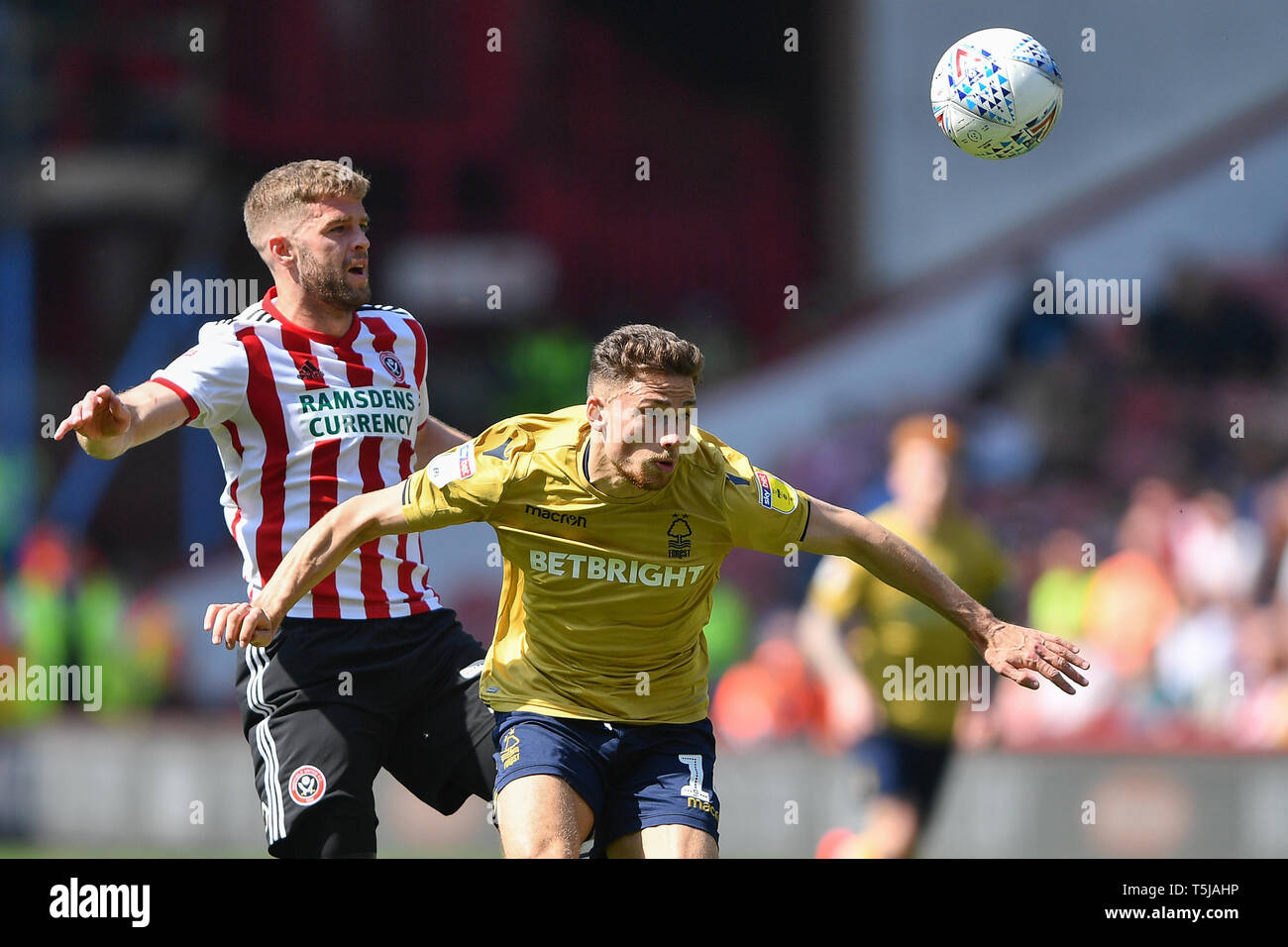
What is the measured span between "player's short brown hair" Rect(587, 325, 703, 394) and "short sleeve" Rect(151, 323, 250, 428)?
1.12 meters

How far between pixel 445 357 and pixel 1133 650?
8.42m

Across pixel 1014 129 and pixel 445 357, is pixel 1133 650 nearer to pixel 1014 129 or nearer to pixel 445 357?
pixel 1014 129

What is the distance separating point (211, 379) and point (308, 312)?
16.2 inches

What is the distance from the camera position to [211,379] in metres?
5.30

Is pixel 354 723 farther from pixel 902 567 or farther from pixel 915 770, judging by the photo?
pixel 915 770

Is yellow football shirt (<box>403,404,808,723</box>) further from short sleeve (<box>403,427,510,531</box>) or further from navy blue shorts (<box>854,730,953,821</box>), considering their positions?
navy blue shorts (<box>854,730,953,821</box>)

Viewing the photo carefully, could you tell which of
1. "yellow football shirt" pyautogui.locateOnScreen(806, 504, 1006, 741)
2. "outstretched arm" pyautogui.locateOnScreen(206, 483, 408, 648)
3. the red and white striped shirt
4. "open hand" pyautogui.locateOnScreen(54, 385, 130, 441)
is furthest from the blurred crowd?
"open hand" pyautogui.locateOnScreen(54, 385, 130, 441)

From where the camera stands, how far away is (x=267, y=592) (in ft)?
16.0

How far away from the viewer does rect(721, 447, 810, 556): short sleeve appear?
5031mm

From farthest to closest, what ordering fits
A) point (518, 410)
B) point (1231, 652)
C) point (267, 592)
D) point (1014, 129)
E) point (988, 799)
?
point (518, 410)
point (1231, 652)
point (988, 799)
point (1014, 129)
point (267, 592)

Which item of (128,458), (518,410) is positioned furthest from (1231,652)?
(128,458)

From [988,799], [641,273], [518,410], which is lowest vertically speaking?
[988,799]

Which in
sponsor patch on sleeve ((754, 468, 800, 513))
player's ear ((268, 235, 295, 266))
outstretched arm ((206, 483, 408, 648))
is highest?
player's ear ((268, 235, 295, 266))

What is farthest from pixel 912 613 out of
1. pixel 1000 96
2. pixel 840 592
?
pixel 1000 96
